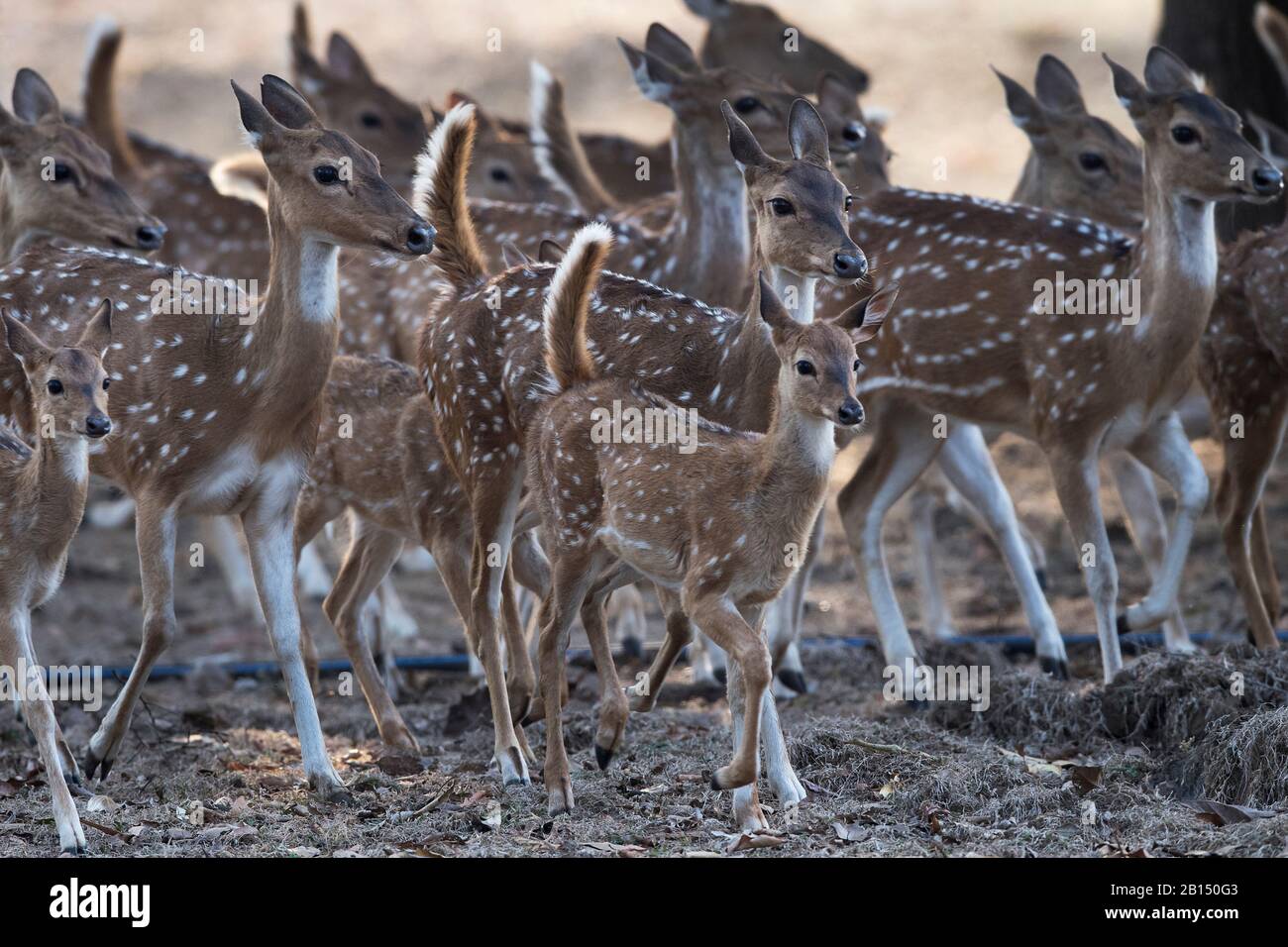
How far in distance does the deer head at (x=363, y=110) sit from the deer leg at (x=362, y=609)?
450 centimetres

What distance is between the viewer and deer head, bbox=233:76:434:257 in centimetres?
634

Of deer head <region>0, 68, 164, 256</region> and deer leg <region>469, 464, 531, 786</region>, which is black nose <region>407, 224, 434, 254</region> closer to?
deer leg <region>469, 464, 531, 786</region>

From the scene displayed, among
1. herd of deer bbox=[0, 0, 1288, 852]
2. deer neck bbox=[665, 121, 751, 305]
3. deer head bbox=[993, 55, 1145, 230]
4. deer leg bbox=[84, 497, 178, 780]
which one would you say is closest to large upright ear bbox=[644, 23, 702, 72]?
herd of deer bbox=[0, 0, 1288, 852]

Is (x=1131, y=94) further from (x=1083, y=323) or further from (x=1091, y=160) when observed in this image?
(x=1091, y=160)

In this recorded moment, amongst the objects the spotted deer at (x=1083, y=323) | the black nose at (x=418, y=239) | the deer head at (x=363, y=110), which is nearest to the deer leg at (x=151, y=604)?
the black nose at (x=418, y=239)

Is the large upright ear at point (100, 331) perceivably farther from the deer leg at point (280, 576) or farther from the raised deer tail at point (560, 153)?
the raised deer tail at point (560, 153)

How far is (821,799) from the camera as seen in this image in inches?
242

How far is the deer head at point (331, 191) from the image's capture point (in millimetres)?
6340

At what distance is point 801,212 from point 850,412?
129 cm

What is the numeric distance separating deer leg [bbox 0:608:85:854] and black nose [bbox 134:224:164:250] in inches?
97.5

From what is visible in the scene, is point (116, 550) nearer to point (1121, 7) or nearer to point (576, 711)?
point (576, 711)

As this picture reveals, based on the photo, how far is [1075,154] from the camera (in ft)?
31.1
